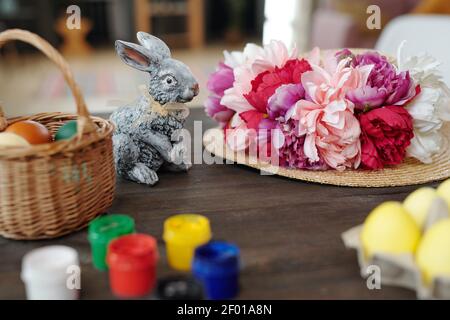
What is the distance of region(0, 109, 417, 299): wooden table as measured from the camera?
0.53 meters

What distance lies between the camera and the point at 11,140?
62cm

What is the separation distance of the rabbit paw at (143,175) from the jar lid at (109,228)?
0.20 metres

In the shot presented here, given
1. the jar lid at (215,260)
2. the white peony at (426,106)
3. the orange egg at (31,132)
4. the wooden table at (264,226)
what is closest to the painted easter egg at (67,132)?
the orange egg at (31,132)

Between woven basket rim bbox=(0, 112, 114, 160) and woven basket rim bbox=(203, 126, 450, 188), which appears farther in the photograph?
woven basket rim bbox=(203, 126, 450, 188)

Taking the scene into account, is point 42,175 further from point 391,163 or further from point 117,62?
point 117,62

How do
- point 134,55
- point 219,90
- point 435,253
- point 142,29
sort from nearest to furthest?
point 435,253 < point 134,55 < point 219,90 < point 142,29

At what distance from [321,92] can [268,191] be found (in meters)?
0.18

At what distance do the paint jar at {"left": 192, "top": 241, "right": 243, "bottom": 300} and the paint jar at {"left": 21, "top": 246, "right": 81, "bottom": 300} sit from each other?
0.13m

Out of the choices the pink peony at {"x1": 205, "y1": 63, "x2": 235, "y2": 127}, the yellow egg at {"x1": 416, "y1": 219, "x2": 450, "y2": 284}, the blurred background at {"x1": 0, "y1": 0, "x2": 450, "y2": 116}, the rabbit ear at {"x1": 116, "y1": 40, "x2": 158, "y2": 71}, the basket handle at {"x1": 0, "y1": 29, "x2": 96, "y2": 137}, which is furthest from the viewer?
the blurred background at {"x1": 0, "y1": 0, "x2": 450, "y2": 116}

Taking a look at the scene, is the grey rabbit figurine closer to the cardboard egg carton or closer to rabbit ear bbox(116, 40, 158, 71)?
rabbit ear bbox(116, 40, 158, 71)

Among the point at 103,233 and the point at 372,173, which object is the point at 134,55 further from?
the point at 372,173

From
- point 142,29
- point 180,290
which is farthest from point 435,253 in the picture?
point 142,29

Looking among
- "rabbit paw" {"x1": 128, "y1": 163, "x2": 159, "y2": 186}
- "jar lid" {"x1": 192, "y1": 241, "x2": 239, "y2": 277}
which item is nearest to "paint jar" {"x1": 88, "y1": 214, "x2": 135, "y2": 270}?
"jar lid" {"x1": 192, "y1": 241, "x2": 239, "y2": 277}

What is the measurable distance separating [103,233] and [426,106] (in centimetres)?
58
